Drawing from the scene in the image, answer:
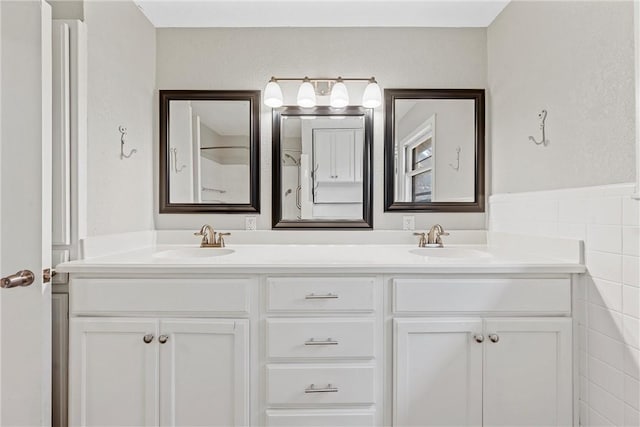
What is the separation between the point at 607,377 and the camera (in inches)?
50.5

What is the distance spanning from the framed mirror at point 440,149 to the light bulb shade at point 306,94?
0.45 metres

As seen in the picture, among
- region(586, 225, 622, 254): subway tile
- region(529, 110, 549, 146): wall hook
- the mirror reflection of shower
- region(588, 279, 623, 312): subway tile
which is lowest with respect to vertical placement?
region(588, 279, 623, 312): subway tile

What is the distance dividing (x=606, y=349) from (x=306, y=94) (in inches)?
71.6

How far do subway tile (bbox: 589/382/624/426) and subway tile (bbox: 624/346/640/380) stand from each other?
0.13 metres

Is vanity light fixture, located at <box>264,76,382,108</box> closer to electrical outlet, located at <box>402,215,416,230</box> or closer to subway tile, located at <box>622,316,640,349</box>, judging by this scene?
electrical outlet, located at <box>402,215,416,230</box>

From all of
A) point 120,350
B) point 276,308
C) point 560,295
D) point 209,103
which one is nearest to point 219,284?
point 276,308

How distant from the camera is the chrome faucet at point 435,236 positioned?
1994 mm

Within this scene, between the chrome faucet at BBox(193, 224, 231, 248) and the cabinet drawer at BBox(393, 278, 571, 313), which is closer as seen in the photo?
the cabinet drawer at BBox(393, 278, 571, 313)

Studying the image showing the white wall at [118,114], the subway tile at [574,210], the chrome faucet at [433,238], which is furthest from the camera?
the chrome faucet at [433,238]

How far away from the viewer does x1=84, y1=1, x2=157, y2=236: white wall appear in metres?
1.57

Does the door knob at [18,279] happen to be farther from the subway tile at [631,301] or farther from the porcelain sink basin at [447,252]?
the subway tile at [631,301]

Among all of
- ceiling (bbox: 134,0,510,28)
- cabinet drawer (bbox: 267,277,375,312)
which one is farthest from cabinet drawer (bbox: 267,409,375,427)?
ceiling (bbox: 134,0,510,28)

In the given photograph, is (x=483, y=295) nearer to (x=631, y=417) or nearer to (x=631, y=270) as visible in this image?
(x=631, y=270)

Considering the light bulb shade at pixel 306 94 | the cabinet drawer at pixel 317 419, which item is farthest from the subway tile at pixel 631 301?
the light bulb shade at pixel 306 94
